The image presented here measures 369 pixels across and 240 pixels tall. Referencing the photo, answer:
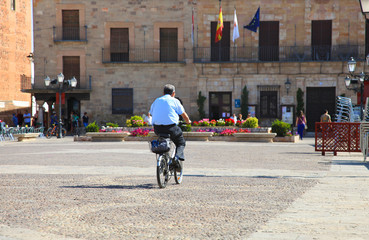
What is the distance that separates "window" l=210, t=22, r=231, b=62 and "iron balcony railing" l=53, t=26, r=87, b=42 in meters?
8.56

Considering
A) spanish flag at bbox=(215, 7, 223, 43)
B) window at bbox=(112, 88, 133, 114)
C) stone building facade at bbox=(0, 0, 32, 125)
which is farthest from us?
stone building facade at bbox=(0, 0, 32, 125)

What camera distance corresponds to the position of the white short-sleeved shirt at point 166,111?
27.3 ft

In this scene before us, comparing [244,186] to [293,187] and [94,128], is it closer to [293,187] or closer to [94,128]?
[293,187]

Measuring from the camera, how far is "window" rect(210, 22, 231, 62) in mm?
34531

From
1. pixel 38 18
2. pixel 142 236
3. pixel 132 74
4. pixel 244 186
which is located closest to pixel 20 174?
pixel 244 186

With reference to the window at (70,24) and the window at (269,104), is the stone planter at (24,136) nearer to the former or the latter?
the window at (70,24)

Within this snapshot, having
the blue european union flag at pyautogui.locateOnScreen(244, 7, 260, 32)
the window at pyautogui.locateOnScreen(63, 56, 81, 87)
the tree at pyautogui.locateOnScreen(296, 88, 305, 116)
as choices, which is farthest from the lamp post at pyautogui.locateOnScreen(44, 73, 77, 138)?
the tree at pyautogui.locateOnScreen(296, 88, 305, 116)

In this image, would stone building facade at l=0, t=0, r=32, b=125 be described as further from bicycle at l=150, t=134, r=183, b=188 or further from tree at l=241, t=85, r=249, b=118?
bicycle at l=150, t=134, r=183, b=188

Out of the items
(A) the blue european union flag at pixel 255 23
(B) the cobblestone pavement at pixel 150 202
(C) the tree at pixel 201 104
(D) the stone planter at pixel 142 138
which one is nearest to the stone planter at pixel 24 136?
(D) the stone planter at pixel 142 138

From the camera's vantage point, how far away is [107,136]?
2705cm

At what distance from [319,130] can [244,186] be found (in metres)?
8.38

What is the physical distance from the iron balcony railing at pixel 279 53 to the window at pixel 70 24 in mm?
8189

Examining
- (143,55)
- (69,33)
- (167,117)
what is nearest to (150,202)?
(167,117)

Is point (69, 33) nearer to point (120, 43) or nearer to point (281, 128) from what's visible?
point (120, 43)
